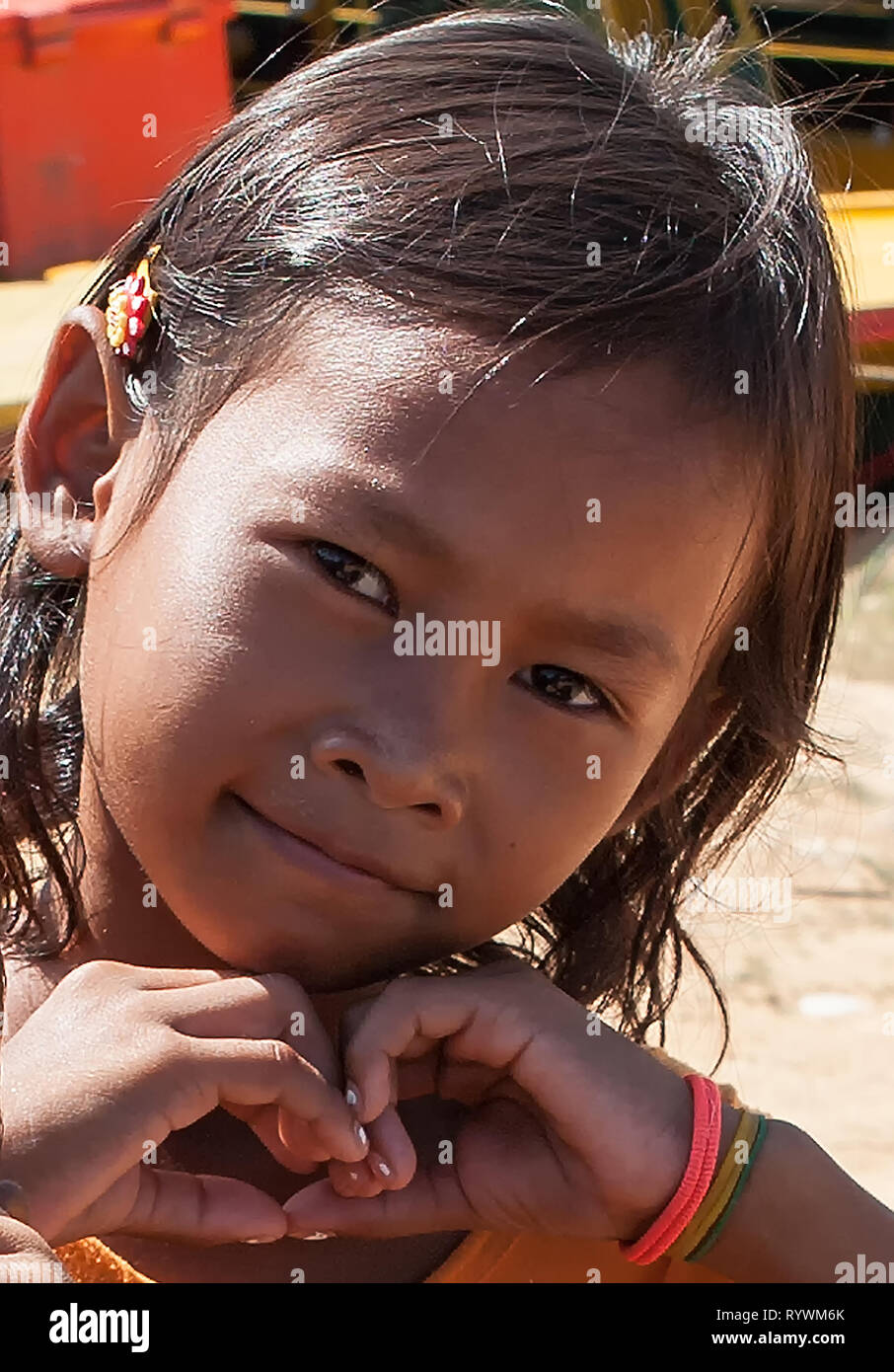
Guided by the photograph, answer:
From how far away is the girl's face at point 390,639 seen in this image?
1.49m

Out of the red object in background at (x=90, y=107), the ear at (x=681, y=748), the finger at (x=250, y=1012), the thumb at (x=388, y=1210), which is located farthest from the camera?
the red object in background at (x=90, y=107)

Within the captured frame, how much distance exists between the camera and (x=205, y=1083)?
145 cm

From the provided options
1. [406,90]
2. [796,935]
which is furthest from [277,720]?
[796,935]

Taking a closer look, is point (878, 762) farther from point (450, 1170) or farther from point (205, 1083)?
point (205, 1083)

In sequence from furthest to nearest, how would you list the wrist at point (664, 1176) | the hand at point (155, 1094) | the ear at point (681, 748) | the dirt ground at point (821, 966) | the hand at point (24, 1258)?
1. the dirt ground at point (821, 966)
2. the ear at point (681, 748)
3. the wrist at point (664, 1176)
4. the hand at point (155, 1094)
5. the hand at point (24, 1258)

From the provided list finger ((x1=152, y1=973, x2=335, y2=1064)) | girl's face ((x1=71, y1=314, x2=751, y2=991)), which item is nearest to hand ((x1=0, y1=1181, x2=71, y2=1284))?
finger ((x1=152, y1=973, x2=335, y2=1064))

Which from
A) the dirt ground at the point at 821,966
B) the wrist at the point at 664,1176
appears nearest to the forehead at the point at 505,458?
the wrist at the point at 664,1176

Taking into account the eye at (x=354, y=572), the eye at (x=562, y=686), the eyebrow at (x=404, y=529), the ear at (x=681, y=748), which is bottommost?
the ear at (x=681, y=748)

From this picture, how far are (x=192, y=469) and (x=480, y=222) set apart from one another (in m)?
0.33

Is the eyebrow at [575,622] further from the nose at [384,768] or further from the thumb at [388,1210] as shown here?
the thumb at [388,1210]

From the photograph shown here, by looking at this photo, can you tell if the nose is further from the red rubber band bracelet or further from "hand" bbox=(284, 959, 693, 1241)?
the red rubber band bracelet

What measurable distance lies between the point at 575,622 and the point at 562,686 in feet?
0.23

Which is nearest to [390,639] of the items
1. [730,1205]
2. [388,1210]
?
[388,1210]

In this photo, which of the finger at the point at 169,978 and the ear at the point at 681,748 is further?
the ear at the point at 681,748
